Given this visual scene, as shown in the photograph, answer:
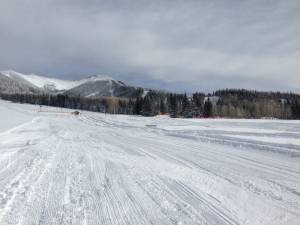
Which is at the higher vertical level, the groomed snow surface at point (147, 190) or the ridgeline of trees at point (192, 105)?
the ridgeline of trees at point (192, 105)

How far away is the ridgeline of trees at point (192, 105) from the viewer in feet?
293

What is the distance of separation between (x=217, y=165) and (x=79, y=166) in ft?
15.0

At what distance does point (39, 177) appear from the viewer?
23.5ft

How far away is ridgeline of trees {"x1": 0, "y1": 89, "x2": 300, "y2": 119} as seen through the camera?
293 ft

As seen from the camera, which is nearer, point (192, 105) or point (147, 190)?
point (147, 190)

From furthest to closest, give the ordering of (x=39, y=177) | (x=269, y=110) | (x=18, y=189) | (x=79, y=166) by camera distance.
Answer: (x=269, y=110)
(x=79, y=166)
(x=39, y=177)
(x=18, y=189)

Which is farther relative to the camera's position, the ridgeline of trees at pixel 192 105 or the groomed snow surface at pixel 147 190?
the ridgeline of trees at pixel 192 105

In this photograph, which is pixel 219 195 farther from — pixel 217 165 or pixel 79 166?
pixel 79 166

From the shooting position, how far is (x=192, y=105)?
86.8 m

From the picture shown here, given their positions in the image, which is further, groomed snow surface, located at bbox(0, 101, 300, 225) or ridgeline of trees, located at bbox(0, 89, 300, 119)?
ridgeline of trees, located at bbox(0, 89, 300, 119)

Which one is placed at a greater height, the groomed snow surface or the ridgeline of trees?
the ridgeline of trees

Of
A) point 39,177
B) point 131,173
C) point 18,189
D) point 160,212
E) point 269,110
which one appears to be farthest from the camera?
point 269,110

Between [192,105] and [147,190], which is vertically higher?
[192,105]

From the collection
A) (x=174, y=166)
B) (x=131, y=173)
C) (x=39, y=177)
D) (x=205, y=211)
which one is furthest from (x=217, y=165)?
(x=39, y=177)
